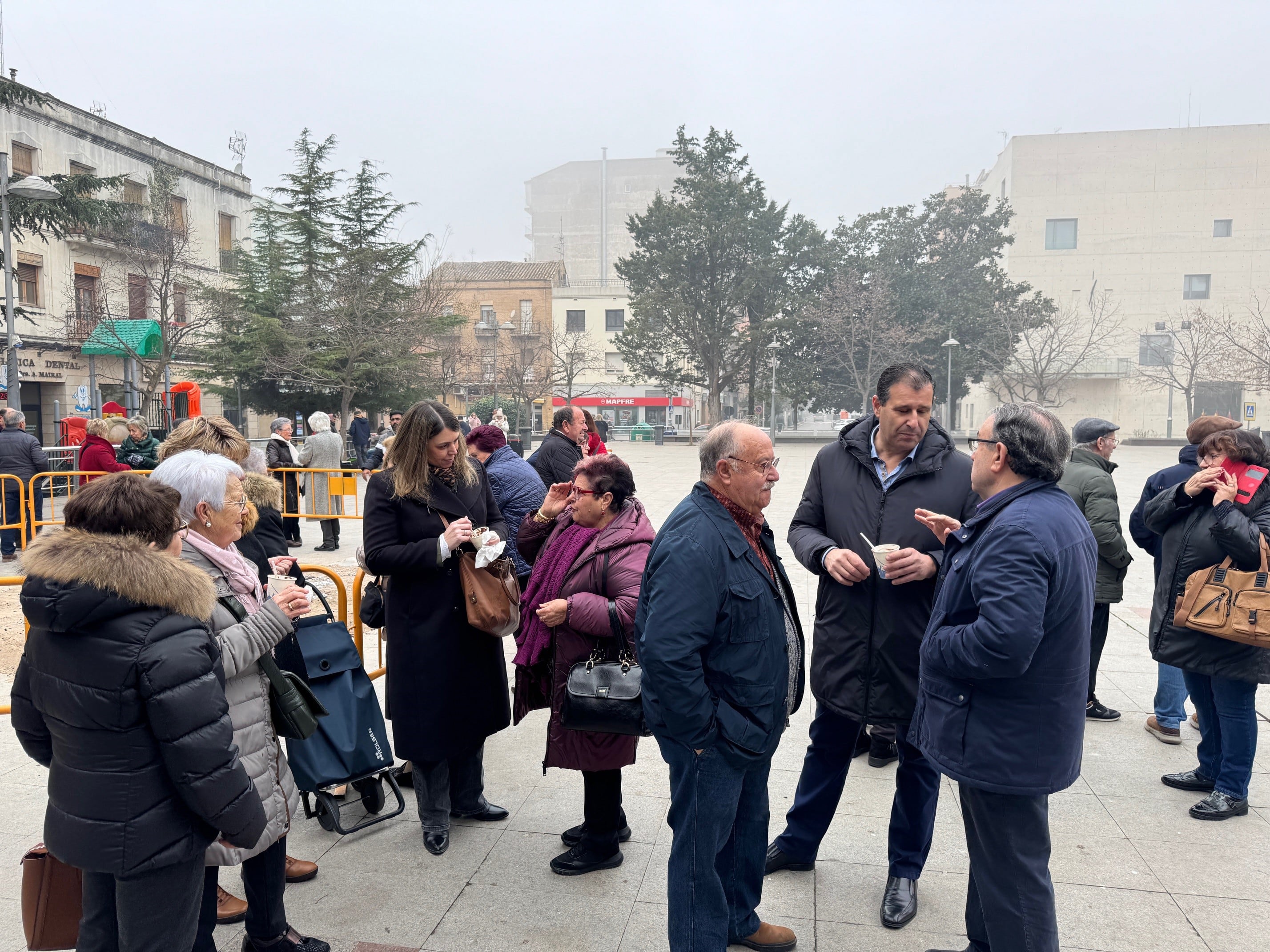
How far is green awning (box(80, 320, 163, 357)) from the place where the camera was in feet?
86.2

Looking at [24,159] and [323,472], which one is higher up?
[24,159]

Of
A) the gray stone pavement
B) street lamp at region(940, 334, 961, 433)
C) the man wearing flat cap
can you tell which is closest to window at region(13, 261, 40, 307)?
the gray stone pavement

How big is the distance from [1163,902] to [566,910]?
2.36 metres

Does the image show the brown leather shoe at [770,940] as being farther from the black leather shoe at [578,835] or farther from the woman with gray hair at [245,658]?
the woman with gray hair at [245,658]

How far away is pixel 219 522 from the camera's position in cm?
283

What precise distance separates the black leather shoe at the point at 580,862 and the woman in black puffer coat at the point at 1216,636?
2.84 metres

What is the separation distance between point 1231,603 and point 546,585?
3.21m

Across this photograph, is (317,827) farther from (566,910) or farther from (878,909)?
(878,909)

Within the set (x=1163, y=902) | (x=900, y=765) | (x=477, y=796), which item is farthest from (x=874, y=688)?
(x=477, y=796)

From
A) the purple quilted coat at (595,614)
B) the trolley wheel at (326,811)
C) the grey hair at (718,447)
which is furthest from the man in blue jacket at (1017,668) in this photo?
the trolley wheel at (326,811)

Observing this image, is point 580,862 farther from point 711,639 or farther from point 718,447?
point 718,447

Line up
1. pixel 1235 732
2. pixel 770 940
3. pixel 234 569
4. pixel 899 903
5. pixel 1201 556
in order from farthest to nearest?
pixel 1201 556
pixel 1235 732
pixel 899 903
pixel 770 940
pixel 234 569

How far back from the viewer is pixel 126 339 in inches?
1072

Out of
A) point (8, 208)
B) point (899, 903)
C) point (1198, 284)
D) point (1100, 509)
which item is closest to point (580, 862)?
point (899, 903)
